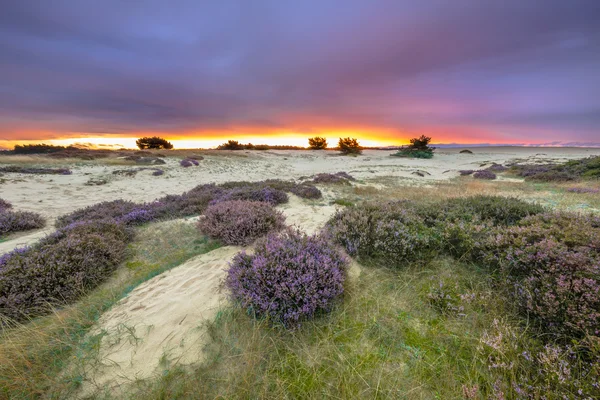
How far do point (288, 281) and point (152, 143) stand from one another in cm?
5076

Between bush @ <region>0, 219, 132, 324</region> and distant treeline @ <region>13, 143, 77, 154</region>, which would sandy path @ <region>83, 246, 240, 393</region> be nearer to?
bush @ <region>0, 219, 132, 324</region>

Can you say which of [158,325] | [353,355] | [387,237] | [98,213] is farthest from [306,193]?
[353,355]

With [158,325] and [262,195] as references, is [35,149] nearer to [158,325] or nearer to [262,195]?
[262,195]

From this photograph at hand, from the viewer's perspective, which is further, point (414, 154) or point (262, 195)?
point (414, 154)

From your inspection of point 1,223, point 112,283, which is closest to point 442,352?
point 112,283

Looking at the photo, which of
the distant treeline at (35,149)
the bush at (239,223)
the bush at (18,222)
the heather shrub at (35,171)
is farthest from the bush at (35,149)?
the bush at (239,223)

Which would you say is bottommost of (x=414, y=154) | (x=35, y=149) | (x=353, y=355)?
(x=353, y=355)

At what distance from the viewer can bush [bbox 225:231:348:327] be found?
2.85 meters

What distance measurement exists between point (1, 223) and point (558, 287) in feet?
41.4

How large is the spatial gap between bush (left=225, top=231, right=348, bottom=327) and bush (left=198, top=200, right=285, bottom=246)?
68.2 inches

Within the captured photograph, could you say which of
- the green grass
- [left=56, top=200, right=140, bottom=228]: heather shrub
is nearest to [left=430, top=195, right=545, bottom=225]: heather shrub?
the green grass

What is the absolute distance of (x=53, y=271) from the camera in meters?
4.02

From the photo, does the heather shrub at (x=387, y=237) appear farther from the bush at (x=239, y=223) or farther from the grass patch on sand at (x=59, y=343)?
the grass patch on sand at (x=59, y=343)

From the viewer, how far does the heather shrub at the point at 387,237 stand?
13.5 feet
